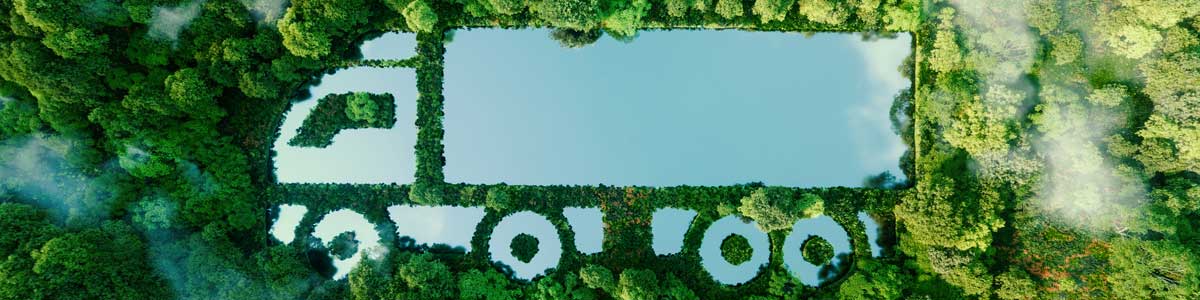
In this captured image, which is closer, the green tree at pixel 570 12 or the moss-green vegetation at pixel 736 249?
the green tree at pixel 570 12

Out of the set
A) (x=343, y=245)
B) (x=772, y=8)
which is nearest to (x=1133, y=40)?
(x=772, y=8)

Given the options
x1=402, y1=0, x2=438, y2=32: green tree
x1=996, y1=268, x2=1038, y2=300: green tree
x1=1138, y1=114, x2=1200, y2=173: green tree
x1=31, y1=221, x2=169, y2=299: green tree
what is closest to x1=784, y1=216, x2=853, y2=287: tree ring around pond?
x1=996, y1=268, x2=1038, y2=300: green tree

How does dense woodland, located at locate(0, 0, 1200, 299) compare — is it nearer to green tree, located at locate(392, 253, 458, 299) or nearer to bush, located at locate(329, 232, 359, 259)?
green tree, located at locate(392, 253, 458, 299)

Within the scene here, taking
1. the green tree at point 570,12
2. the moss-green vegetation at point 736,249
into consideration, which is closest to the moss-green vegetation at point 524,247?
the moss-green vegetation at point 736,249

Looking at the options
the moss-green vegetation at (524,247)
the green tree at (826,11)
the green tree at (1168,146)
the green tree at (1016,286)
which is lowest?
the moss-green vegetation at (524,247)

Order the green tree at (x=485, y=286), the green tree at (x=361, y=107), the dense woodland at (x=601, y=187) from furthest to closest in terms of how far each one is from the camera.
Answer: the green tree at (x=361, y=107) → the green tree at (x=485, y=286) → the dense woodland at (x=601, y=187)

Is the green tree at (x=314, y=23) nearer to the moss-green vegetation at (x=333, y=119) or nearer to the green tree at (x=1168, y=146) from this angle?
the moss-green vegetation at (x=333, y=119)
